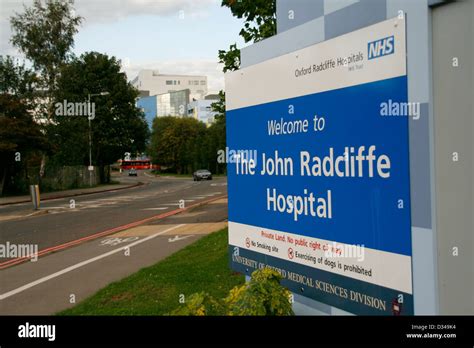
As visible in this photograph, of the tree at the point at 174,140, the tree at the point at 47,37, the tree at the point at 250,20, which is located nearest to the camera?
the tree at the point at 250,20

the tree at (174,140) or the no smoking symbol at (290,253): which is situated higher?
the tree at (174,140)

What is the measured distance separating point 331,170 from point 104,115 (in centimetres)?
5028

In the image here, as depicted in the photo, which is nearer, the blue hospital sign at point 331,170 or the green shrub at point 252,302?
the blue hospital sign at point 331,170

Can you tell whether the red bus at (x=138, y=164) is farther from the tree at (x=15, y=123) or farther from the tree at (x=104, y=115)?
the tree at (x=15, y=123)

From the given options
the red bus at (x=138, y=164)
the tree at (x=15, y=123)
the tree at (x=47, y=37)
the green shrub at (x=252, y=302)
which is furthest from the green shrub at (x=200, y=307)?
the red bus at (x=138, y=164)

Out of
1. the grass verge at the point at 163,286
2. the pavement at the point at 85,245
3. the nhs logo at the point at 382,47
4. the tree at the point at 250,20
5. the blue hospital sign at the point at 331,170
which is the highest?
the tree at the point at 250,20

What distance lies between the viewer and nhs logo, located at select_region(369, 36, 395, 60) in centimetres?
310

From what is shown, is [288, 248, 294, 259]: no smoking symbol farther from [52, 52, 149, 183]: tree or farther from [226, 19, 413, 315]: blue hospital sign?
[52, 52, 149, 183]: tree

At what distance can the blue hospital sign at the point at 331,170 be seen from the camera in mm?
3115
